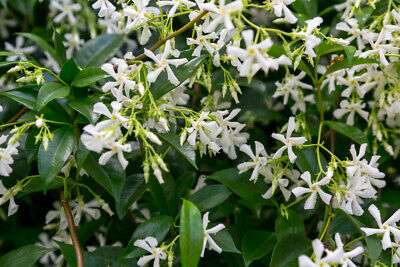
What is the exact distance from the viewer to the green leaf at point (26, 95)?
0.83 metres

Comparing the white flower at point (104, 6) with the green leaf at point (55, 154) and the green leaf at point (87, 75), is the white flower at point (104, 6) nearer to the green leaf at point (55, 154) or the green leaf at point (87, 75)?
the green leaf at point (87, 75)

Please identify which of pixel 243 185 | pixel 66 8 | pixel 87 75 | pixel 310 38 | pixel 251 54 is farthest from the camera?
pixel 66 8

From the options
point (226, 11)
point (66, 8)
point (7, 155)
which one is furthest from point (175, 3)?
point (66, 8)

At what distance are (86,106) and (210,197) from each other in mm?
333

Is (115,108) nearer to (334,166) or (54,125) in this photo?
(54,125)

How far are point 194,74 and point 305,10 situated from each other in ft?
1.53

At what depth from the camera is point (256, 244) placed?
97cm

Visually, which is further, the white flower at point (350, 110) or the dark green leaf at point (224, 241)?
the white flower at point (350, 110)

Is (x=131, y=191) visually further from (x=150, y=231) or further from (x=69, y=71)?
(x=69, y=71)

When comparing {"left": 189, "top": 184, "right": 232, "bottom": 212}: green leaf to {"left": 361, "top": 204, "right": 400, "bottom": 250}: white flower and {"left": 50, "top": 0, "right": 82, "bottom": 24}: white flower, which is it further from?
{"left": 50, "top": 0, "right": 82, "bottom": 24}: white flower

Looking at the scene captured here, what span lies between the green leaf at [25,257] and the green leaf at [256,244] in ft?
1.41

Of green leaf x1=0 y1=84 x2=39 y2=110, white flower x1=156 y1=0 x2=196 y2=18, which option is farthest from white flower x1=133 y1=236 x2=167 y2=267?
white flower x1=156 y1=0 x2=196 y2=18

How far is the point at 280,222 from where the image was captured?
94 cm

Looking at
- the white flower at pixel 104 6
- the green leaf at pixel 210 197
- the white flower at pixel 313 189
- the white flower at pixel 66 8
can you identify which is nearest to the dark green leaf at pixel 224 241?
the green leaf at pixel 210 197
